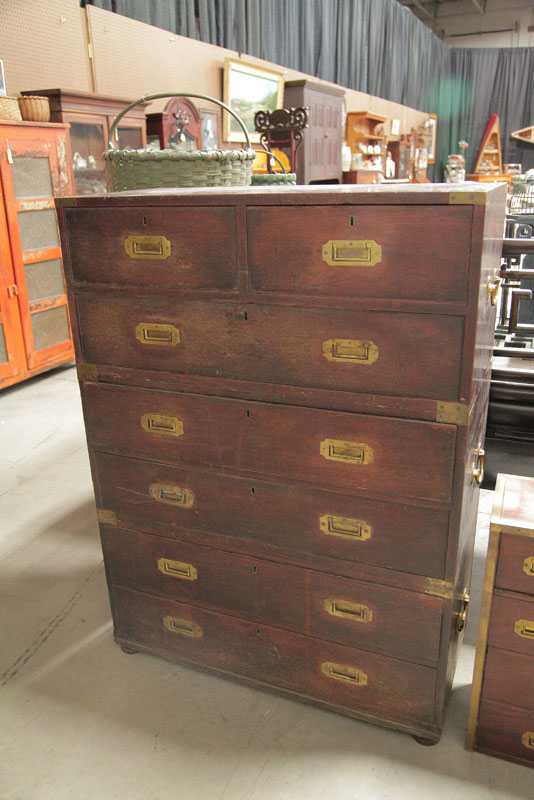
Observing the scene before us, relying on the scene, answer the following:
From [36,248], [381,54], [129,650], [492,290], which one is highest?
[381,54]

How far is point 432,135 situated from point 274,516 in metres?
14.9

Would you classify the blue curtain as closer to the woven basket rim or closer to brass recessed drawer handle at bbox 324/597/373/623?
the woven basket rim

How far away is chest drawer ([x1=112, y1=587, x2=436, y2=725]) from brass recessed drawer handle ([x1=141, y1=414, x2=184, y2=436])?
0.60 metres

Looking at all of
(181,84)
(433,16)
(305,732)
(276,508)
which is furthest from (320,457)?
(433,16)

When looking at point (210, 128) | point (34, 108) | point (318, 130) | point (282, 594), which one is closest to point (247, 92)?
point (210, 128)

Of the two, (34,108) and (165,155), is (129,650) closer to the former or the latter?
(165,155)

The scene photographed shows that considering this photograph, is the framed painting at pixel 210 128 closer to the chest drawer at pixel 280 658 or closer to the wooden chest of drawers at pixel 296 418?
the wooden chest of drawers at pixel 296 418

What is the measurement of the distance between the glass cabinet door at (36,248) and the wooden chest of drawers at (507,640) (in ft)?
12.9

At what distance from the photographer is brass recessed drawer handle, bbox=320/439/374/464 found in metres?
1.55

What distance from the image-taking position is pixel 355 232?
1.39 metres

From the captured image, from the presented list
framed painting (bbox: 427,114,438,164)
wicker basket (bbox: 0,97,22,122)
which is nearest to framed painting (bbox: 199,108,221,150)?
wicker basket (bbox: 0,97,22,122)

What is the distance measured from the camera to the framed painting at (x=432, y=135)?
14312 millimetres

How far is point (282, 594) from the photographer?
1813mm

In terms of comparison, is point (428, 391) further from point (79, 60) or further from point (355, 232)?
point (79, 60)
